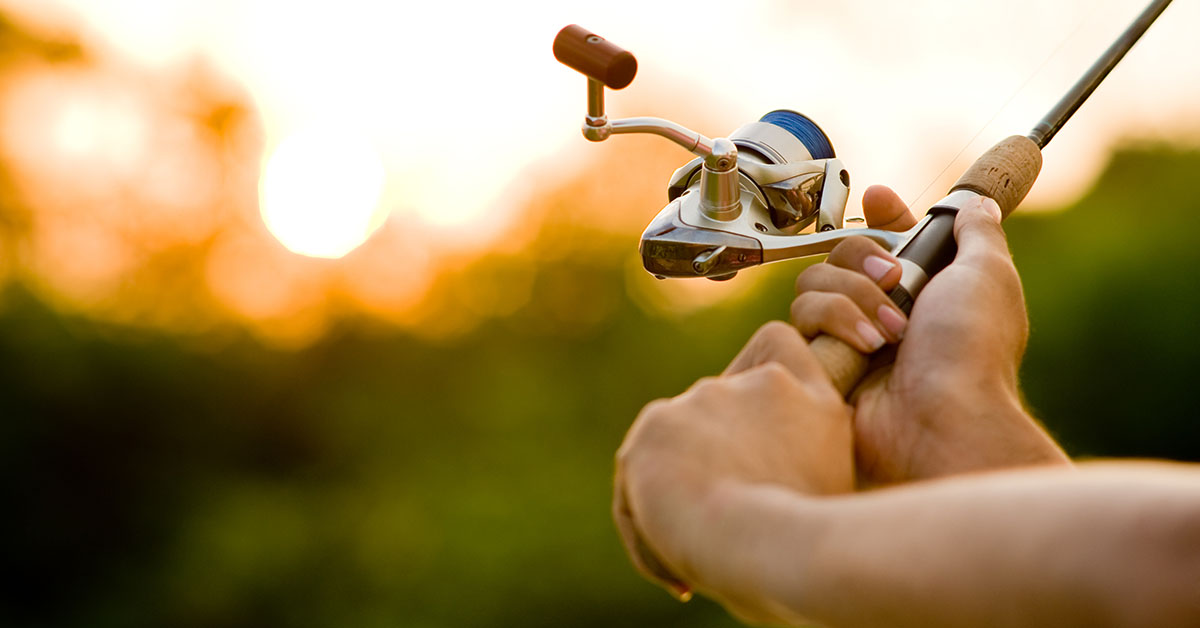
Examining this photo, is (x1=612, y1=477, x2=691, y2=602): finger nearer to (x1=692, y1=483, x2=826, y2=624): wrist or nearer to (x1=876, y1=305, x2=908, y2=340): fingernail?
(x1=692, y1=483, x2=826, y2=624): wrist

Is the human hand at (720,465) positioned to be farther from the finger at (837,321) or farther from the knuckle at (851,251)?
the knuckle at (851,251)

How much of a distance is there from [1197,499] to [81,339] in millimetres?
23271

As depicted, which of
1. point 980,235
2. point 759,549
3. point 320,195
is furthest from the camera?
point 320,195

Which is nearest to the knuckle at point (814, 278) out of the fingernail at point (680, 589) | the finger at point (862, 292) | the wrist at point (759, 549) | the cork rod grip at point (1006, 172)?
the finger at point (862, 292)

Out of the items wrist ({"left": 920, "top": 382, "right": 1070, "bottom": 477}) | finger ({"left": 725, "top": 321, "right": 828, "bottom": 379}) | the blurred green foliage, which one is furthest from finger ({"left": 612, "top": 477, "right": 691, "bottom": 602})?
the blurred green foliage

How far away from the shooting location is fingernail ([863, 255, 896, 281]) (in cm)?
194

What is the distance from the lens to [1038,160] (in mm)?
2395

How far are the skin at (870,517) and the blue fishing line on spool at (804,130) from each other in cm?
59

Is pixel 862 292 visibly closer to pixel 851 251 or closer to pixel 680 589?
pixel 851 251

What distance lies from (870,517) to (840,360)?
661 millimetres

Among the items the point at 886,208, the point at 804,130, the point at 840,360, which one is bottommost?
the point at 840,360

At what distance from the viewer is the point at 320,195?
22.7 metres

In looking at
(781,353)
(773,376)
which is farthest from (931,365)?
(773,376)

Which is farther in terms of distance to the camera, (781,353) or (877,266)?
(877,266)
